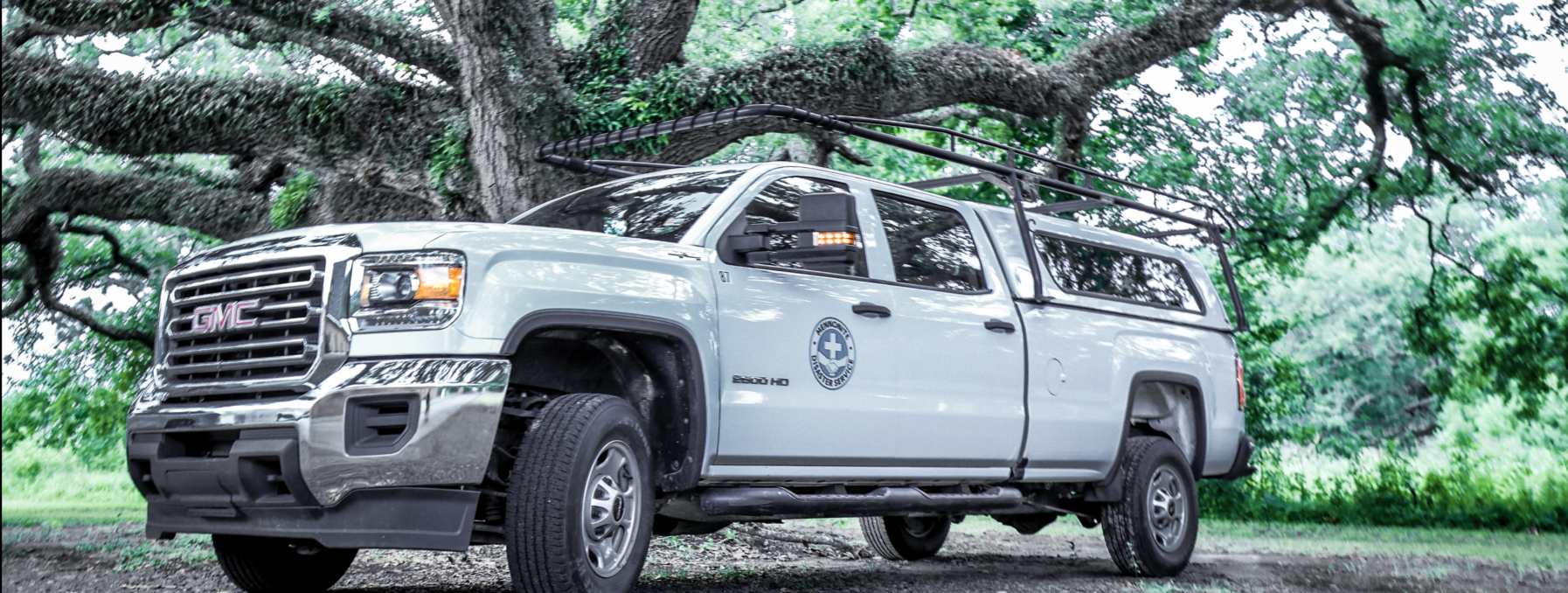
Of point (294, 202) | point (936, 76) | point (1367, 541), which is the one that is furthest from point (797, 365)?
point (294, 202)

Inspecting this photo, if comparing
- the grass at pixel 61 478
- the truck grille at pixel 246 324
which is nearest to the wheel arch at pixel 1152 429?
the truck grille at pixel 246 324

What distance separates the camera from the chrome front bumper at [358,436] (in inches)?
165

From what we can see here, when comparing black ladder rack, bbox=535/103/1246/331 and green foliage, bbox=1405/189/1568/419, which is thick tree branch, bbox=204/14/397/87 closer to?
black ladder rack, bbox=535/103/1246/331

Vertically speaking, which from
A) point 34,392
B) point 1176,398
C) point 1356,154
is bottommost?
point 34,392

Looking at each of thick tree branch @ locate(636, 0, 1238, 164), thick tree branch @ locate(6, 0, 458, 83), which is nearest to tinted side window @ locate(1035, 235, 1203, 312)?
thick tree branch @ locate(636, 0, 1238, 164)

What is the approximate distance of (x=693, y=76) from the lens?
1145 cm

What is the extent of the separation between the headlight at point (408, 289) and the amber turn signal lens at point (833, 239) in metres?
1.40

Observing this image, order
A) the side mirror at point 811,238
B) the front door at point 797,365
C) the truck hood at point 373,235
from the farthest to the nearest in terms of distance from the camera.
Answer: the front door at point 797,365 < the side mirror at point 811,238 < the truck hood at point 373,235

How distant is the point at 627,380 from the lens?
525 cm

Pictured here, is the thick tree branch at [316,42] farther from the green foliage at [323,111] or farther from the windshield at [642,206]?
the windshield at [642,206]

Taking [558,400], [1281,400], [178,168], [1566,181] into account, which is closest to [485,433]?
[558,400]

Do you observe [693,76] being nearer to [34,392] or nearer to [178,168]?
[178,168]

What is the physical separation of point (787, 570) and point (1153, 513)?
2.25 meters

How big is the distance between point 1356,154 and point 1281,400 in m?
3.50
